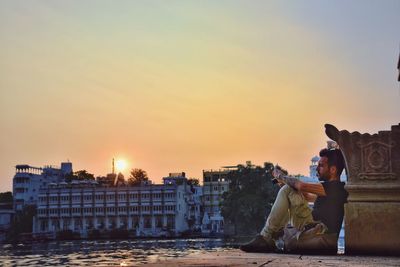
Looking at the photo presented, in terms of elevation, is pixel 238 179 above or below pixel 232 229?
above

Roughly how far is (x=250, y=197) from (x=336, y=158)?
8702cm

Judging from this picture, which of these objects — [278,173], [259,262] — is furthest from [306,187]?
[259,262]

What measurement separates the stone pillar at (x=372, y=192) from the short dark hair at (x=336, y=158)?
1.73 feet

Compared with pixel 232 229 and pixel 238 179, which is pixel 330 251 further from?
pixel 232 229

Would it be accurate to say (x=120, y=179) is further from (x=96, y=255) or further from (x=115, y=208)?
(x=96, y=255)

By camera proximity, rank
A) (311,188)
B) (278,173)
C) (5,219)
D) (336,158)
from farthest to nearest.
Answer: (5,219) → (278,173) → (336,158) → (311,188)

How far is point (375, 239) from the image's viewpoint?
15336 millimetres

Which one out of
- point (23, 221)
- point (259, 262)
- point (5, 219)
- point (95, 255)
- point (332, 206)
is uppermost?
point (332, 206)

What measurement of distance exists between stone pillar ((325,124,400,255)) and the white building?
122705 millimetres

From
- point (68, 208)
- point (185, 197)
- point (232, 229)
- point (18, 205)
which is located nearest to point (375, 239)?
point (232, 229)

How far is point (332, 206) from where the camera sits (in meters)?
16.0

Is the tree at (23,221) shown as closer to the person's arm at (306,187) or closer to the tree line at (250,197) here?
the tree line at (250,197)

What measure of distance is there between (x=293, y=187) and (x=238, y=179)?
296ft

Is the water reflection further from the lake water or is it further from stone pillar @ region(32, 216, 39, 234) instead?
stone pillar @ region(32, 216, 39, 234)
